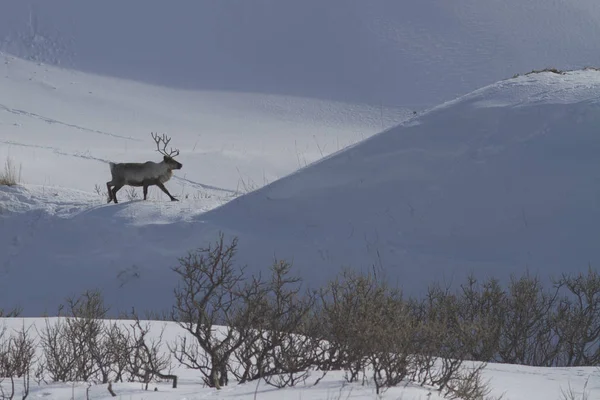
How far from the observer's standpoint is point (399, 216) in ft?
48.9

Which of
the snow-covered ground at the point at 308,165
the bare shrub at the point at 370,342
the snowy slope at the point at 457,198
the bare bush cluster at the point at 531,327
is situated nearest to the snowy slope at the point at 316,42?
the snow-covered ground at the point at 308,165

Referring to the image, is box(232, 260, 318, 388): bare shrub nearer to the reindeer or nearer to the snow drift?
the snow drift

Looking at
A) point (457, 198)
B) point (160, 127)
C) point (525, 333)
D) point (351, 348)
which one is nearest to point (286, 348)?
point (351, 348)

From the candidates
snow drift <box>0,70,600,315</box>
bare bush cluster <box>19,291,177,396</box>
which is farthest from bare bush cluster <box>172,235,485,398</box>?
snow drift <box>0,70,600,315</box>

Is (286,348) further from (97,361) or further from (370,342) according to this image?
(97,361)

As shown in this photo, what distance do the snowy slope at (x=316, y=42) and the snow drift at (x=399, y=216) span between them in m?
25.1

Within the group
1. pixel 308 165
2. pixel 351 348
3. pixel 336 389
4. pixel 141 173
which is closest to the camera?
pixel 336 389

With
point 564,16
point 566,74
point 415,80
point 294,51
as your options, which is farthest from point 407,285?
point 564,16

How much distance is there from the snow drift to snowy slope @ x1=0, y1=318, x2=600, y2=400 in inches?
206

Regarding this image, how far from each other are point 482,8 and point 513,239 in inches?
1447

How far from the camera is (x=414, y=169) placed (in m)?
15.4

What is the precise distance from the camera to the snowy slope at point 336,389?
242 inches

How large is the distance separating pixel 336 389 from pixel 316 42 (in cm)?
4168

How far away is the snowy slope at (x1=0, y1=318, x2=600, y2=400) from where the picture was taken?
6145mm
